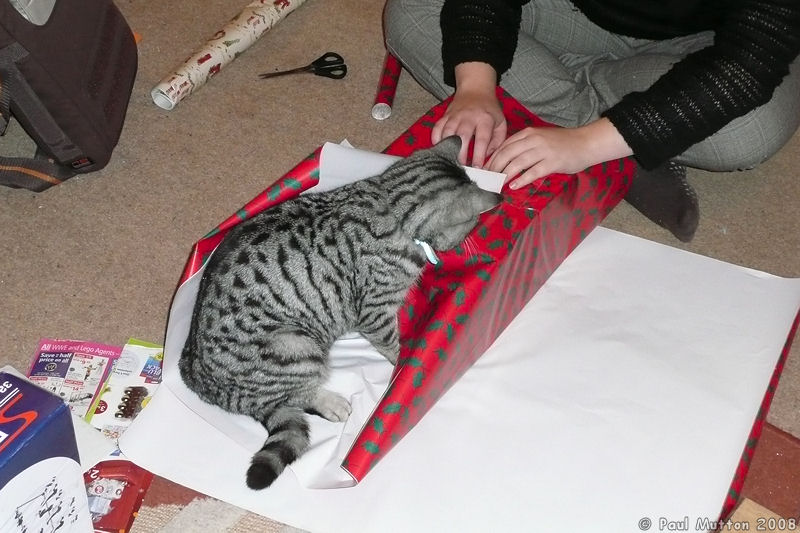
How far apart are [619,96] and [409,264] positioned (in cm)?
64

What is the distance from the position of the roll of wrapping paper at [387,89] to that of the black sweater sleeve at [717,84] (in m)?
0.59

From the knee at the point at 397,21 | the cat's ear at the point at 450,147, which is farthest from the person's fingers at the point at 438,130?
the knee at the point at 397,21

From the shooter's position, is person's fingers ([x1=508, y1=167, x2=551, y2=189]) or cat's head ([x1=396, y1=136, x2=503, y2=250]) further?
person's fingers ([x1=508, y1=167, x2=551, y2=189])

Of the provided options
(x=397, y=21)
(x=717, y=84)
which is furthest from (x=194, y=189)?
(x=717, y=84)

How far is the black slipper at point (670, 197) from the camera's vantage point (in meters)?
1.49

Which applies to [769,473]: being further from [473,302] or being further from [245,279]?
[245,279]

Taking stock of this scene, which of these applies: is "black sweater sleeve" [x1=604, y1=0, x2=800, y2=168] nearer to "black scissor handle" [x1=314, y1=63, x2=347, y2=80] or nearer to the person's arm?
the person's arm

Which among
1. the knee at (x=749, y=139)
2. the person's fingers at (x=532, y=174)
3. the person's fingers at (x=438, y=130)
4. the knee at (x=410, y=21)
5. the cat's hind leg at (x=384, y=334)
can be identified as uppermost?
the knee at (x=410, y=21)

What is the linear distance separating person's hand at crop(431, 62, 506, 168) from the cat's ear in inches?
2.1

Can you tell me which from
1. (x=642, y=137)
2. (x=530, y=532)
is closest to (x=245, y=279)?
(x=530, y=532)

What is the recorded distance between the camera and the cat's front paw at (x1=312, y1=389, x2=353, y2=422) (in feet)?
4.11

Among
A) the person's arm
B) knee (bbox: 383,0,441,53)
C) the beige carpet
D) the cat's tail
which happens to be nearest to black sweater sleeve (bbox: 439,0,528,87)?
the person's arm

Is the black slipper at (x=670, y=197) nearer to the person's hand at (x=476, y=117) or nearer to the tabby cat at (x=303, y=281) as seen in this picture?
the person's hand at (x=476, y=117)

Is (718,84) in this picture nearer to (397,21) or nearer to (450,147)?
(450,147)
